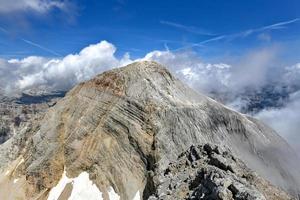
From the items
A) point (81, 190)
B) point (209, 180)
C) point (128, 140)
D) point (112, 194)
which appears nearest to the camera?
point (209, 180)

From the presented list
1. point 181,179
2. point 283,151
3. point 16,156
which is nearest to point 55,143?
point 16,156

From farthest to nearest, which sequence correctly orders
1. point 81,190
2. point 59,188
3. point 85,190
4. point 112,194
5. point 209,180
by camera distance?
point 59,188 → point 81,190 → point 85,190 → point 112,194 → point 209,180

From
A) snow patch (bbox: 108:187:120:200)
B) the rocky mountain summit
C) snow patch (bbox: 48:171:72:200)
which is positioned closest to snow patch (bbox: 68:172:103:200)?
the rocky mountain summit

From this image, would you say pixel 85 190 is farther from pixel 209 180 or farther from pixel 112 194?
pixel 209 180

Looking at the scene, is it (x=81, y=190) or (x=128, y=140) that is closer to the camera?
(x=81, y=190)

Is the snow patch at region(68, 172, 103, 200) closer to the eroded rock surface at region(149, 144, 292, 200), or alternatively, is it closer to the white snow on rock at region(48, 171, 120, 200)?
the white snow on rock at region(48, 171, 120, 200)

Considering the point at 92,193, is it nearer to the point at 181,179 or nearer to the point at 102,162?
the point at 102,162

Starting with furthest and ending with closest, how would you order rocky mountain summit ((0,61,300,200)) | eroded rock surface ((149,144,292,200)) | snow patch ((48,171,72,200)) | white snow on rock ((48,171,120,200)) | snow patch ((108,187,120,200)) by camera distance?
snow patch ((48,171,72,200)) < white snow on rock ((48,171,120,200)) < snow patch ((108,187,120,200)) < rocky mountain summit ((0,61,300,200)) < eroded rock surface ((149,144,292,200))

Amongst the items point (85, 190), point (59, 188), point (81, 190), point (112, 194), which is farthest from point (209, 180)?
point (59, 188)
